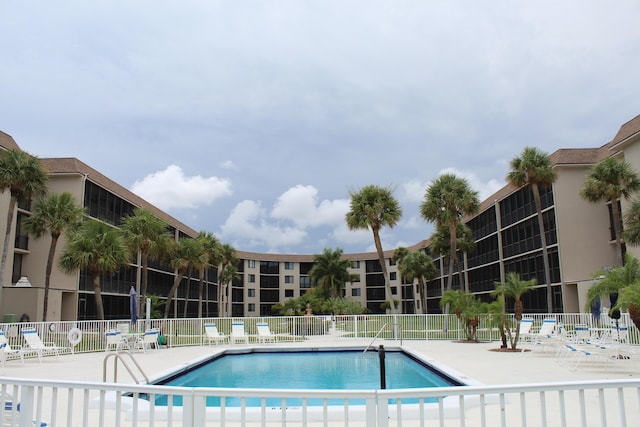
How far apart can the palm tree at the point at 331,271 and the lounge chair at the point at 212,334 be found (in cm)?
3721

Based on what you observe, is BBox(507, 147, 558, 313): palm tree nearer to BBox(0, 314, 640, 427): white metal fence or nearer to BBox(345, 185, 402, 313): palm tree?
BBox(345, 185, 402, 313): palm tree

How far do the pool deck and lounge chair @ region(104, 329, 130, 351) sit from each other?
0.50 meters

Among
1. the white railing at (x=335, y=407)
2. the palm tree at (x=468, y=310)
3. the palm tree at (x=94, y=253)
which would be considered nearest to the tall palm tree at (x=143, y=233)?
the palm tree at (x=94, y=253)

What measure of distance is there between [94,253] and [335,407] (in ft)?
69.3

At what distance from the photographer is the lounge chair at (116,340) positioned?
56.3ft

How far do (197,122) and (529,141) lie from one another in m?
19.7

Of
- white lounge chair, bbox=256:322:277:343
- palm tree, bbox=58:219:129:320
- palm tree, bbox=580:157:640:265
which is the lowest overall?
white lounge chair, bbox=256:322:277:343

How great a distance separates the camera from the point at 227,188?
3120 centimetres

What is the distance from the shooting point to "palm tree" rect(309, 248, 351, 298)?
5916cm

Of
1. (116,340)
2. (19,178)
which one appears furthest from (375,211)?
(19,178)

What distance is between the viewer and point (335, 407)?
286 inches

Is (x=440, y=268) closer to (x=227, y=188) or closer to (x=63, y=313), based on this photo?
(x=227, y=188)

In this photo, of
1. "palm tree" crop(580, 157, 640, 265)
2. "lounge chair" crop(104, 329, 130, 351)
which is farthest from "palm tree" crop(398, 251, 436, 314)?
"lounge chair" crop(104, 329, 130, 351)

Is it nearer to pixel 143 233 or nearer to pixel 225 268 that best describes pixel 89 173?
pixel 143 233
